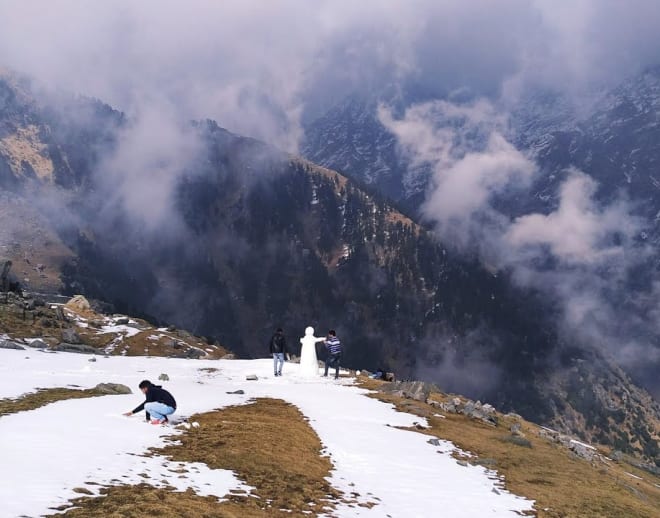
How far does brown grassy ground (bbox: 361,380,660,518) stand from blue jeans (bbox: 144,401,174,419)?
14.4 m

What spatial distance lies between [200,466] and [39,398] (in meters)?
14.0

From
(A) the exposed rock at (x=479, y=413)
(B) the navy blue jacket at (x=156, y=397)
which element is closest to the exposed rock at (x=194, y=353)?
(A) the exposed rock at (x=479, y=413)

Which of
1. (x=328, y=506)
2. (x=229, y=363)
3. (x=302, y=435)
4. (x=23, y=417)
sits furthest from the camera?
(x=229, y=363)

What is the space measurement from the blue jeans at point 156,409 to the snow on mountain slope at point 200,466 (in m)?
0.64

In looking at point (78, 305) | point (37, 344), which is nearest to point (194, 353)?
point (78, 305)

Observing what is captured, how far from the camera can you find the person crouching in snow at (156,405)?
22922 millimetres

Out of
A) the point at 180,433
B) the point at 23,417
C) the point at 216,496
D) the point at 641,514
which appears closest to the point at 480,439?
the point at 641,514

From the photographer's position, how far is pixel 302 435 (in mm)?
24984

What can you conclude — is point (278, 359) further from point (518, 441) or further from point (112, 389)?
point (518, 441)

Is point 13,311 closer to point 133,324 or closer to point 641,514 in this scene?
point 133,324

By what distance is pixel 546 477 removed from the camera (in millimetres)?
25047

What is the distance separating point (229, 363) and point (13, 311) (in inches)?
1360

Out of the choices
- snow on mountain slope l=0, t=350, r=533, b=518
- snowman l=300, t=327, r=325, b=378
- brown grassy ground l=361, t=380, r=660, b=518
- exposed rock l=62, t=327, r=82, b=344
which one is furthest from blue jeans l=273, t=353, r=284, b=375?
exposed rock l=62, t=327, r=82, b=344

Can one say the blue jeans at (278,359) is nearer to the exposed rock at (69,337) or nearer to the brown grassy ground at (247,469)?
the brown grassy ground at (247,469)
